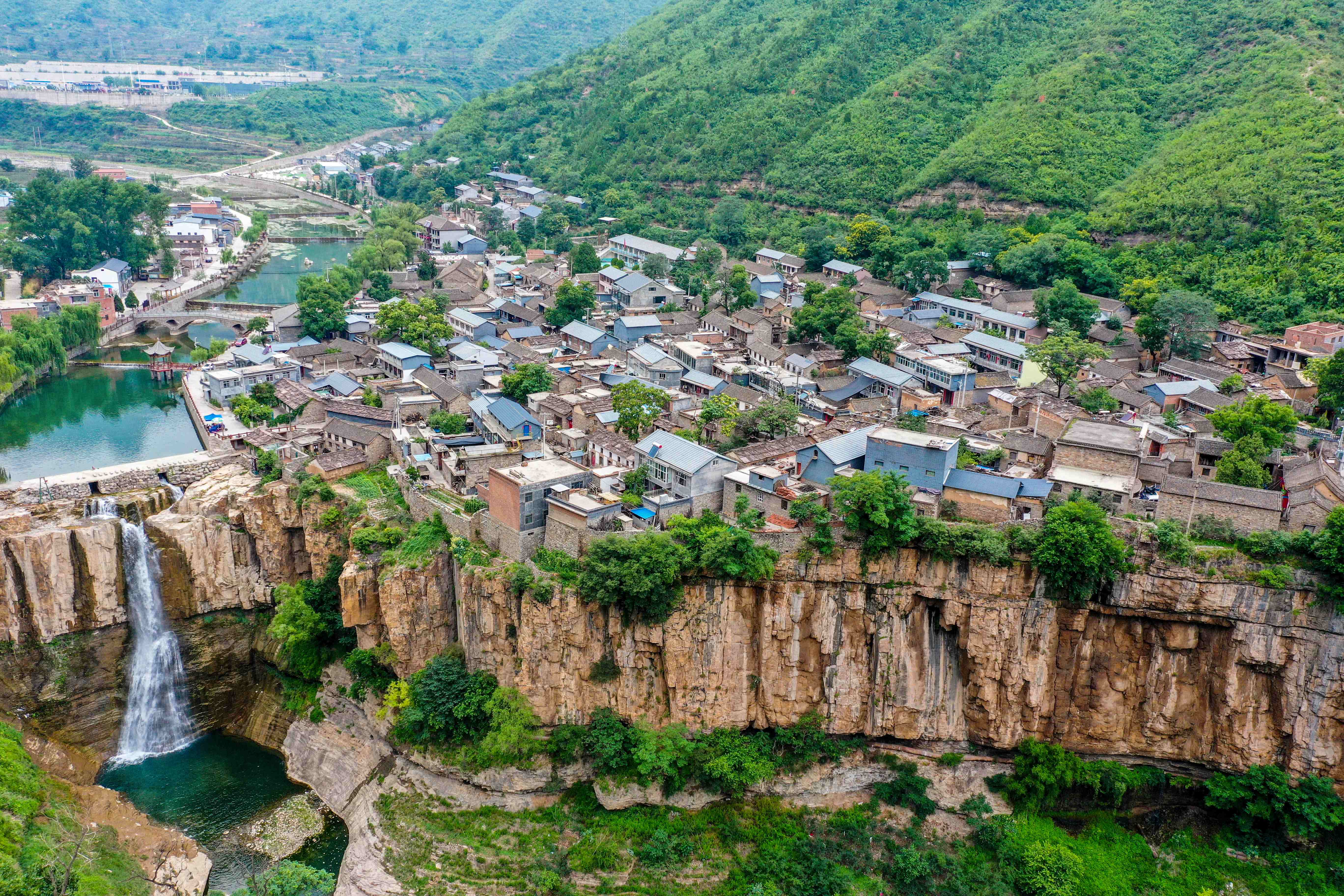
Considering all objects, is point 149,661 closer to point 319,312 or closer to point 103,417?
point 103,417

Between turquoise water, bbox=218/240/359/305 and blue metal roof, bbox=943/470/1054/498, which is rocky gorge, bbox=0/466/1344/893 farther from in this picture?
turquoise water, bbox=218/240/359/305

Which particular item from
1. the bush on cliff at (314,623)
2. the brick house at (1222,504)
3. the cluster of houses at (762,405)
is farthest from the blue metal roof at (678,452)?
the brick house at (1222,504)

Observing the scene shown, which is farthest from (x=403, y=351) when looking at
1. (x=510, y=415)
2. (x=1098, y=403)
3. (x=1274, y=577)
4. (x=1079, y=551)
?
(x=1274, y=577)

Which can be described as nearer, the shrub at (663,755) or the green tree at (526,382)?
the shrub at (663,755)

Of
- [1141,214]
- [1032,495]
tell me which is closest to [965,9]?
[1141,214]

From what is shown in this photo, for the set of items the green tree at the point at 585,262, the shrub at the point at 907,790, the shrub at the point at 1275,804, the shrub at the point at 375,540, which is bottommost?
the shrub at the point at 907,790

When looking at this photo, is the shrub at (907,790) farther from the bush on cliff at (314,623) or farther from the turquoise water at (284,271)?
the turquoise water at (284,271)

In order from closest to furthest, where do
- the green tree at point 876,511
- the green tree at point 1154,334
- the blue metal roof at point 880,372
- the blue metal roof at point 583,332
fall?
the green tree at point 876,511 → the blue metal roof at point 880,372 → the green tree at point 1154,334 → the blue metal roof at point 583,332
